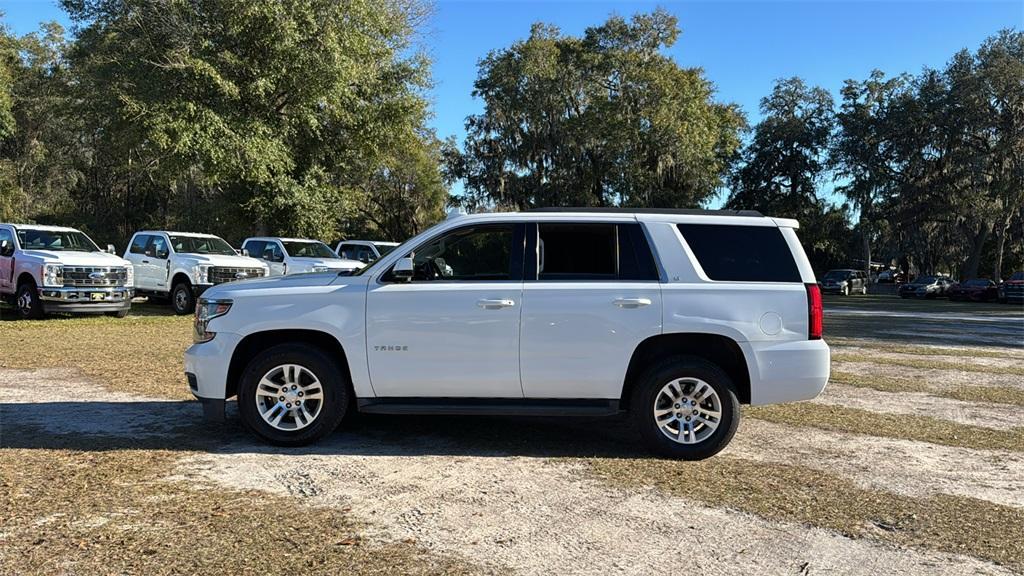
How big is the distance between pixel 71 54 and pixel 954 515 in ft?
89.0

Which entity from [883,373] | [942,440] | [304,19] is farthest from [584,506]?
[304,19]

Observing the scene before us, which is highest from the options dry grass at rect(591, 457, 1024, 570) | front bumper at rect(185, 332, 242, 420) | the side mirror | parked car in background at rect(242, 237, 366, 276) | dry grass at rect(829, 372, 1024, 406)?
parked car in background at rect(242, 237, 366, 276)

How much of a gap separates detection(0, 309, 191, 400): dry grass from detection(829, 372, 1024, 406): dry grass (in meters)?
8.15

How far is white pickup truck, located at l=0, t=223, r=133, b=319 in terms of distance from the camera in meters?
14.3

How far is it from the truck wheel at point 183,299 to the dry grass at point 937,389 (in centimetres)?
1374

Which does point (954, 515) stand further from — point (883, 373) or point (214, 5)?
point (214, 5)

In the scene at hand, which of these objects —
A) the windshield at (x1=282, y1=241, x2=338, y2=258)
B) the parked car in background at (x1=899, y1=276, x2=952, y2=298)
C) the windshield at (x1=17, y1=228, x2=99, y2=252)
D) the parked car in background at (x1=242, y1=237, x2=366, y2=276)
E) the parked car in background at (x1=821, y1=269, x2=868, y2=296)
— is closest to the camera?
the windshield at (x1=17, y1=228, x2=99, y2=252)

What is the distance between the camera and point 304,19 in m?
20.7

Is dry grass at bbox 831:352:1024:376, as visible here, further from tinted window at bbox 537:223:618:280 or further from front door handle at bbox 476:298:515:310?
front door handle at bbox 476:298:515:310

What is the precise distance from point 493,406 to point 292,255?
44.8 ft

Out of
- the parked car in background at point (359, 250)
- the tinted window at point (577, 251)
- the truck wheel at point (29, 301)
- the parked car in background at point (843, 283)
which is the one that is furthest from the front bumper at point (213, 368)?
the parked car in background at point (843, 283)

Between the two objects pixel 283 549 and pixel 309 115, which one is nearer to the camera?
pixel 283 549

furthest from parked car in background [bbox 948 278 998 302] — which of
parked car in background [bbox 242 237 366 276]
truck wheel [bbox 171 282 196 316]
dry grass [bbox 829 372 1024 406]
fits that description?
truck wheel [bbox 171 282 196 316]

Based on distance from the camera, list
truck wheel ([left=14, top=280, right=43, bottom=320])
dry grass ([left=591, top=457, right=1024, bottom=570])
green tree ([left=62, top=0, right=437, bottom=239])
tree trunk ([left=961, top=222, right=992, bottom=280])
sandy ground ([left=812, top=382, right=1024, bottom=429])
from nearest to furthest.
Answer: dry grass ([left=591, top=457, right=1024, bottom=570])
sandy ground ([left=812, top=382, right=1024, bottom=429])
truck wheel ([left=14, top=280, right=43, bottom=320])
green tree ([left=62, top=0, right=437, bottom=239])
tree trunk ([left=961, top=222, right=992, bottom=280])
